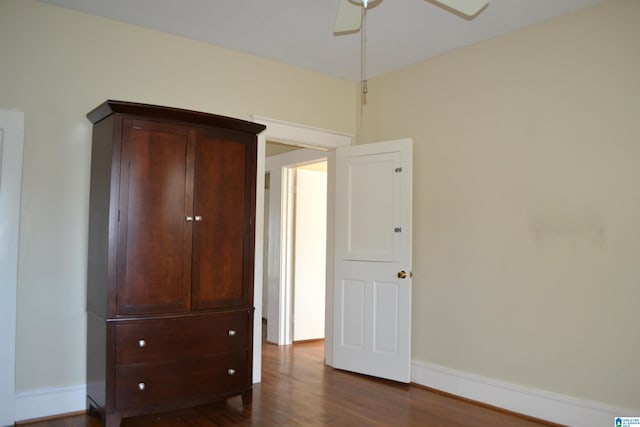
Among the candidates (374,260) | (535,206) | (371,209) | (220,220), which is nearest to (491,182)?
(535,206)

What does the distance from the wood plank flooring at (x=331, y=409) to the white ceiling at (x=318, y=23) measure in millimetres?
2742

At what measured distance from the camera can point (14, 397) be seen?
10.6 feet

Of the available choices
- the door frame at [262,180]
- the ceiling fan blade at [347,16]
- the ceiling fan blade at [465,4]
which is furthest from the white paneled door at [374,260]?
the ceiling fan blade at [465,4]

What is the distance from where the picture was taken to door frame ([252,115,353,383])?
4246 millimetres

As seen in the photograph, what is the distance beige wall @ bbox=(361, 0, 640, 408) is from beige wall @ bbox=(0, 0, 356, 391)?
239cm

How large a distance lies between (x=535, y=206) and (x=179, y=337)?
2588 millimetres

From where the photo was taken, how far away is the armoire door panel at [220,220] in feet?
11.2

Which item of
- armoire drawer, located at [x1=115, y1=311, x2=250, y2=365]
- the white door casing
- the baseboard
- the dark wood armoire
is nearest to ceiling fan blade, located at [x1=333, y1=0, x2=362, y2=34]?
the dark wood armoire

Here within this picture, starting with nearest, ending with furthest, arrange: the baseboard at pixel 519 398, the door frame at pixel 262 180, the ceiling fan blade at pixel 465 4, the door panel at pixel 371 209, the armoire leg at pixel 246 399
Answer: the ceiling fan blade at pixel 465 4, the baseboard at pixel 519 398, the armoire leg at pixel 246 399, the door frame at pixel 262 180, the door panel at pixel 371 209

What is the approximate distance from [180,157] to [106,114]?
1.71 ft

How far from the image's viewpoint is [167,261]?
329 cm

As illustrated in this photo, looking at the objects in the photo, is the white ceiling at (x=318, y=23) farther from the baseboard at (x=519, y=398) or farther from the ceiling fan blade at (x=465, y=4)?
the baseboard at (x=519, y=398)

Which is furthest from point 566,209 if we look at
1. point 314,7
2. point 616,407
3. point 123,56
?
point 123,56

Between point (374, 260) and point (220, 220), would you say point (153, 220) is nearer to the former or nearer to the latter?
point (220, 220)
